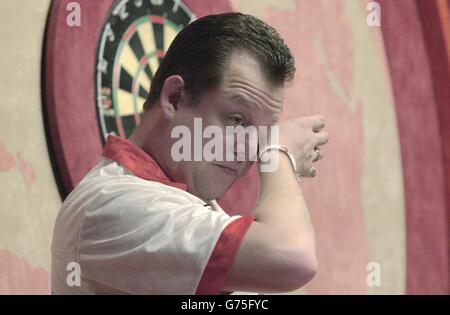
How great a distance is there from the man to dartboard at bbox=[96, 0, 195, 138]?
49cm

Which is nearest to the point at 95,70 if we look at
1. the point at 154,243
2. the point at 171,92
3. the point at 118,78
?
the point at 118,78

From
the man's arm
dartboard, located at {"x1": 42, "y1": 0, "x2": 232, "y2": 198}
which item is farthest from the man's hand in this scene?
dartboard, located at {"x1": 42, "y1": 0, "x2": 232, "y2": 198}

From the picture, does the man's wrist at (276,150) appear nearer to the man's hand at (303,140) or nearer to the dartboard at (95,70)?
the man's hand at (303,140)

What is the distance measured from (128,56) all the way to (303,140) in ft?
2.39

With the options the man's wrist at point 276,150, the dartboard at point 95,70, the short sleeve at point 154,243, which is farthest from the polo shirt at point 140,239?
the dartboard at point 95,70

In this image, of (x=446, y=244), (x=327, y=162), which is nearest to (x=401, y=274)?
(x=446, y=244)

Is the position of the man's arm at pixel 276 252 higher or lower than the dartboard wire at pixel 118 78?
lower

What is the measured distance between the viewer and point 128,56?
2092mm

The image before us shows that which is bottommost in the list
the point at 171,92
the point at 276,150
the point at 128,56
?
the point at 276,150

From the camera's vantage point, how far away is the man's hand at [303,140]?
4.76 feet

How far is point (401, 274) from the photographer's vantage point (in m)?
3.13

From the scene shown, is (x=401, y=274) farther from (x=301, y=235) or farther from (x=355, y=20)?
(x=301, y=235)

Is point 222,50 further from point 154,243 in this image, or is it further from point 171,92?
point 154,243

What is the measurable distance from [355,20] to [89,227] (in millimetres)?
1854
